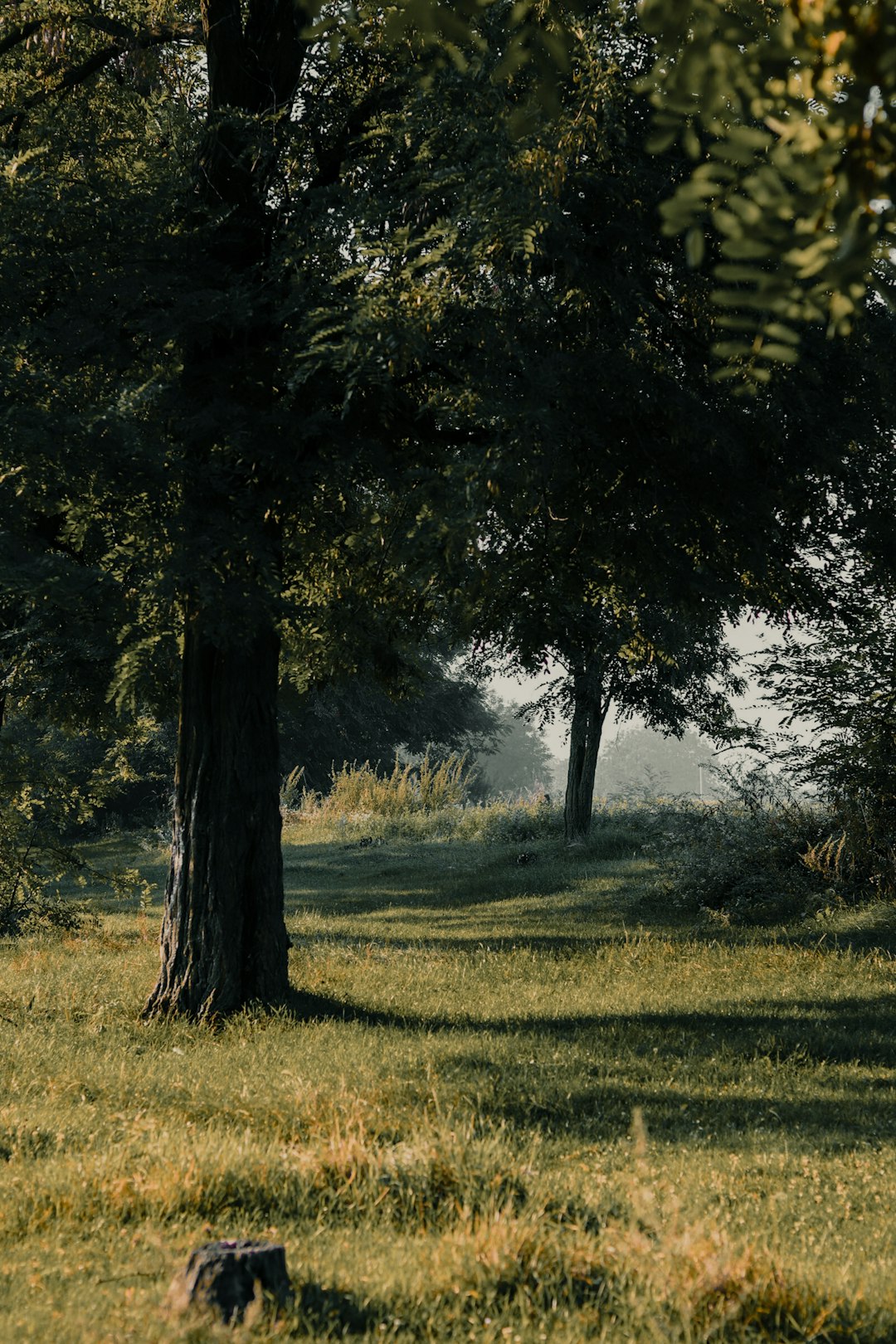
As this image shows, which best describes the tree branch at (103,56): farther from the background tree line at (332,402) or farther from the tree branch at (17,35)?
the tree branch at (17,35)

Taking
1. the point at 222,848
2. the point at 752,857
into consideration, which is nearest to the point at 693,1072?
the point at 222,848

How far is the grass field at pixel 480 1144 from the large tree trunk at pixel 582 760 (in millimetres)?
10480

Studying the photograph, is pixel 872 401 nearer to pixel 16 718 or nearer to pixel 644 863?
pixel 644 863

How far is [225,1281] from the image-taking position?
13.0ft

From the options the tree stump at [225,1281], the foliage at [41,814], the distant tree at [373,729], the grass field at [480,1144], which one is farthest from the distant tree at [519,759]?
the tree stump at [225,1281]

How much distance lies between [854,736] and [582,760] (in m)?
9.16

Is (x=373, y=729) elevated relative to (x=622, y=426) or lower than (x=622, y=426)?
lower

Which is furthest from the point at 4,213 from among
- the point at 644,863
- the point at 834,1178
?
the point at 644,863

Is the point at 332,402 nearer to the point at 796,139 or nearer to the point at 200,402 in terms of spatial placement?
the point at 200,402

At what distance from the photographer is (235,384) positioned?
9.14 metres

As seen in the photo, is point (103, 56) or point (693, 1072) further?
point (103, 56)

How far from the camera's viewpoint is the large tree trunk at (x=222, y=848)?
9875 mm

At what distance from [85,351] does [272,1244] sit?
257 inches

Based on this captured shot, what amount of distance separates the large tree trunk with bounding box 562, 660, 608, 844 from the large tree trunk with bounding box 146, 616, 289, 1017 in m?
13.8
